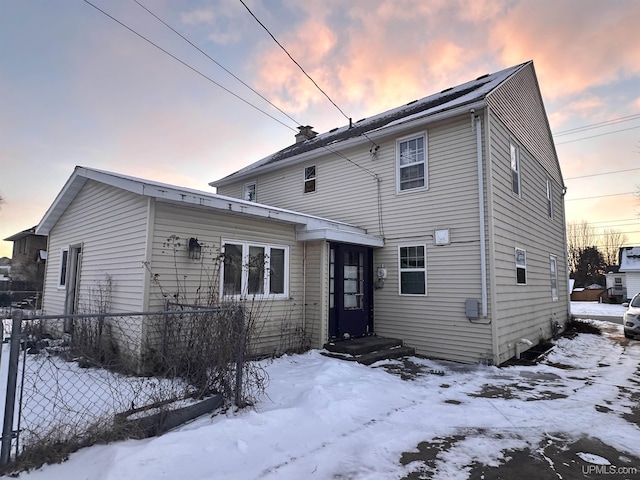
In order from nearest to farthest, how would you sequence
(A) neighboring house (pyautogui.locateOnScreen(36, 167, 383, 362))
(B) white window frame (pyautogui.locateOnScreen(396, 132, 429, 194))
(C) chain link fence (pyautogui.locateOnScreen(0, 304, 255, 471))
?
(C) chain link fence (pyautogui.locateOnScreen(0, 304, 255, 471)) < (A) neighboring house (pyautogui.locateOnScreen(36, 167, 383, 362)) < (B) white window frame (pyautogui.locateOnScreen(396, 132, 429, 194))

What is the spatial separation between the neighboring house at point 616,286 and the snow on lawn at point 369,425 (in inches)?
1161

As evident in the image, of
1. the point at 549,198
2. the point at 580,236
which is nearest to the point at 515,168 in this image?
the point at 549,198

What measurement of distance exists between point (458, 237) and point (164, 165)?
36.2 feet

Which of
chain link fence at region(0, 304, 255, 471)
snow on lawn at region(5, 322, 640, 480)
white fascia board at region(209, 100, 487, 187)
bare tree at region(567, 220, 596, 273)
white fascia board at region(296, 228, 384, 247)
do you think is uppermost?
bare tree at region(567, 220, 596, 273)

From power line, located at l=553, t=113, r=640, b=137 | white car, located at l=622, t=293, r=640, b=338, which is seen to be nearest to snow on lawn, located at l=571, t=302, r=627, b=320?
white car, located at l=622, t=293, r=640, b=338

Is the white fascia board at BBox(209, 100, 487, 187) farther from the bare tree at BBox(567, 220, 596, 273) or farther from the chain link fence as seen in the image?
the bare tree at BBox(567, 220, 596, 273)

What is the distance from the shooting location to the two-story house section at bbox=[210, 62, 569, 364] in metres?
7.77

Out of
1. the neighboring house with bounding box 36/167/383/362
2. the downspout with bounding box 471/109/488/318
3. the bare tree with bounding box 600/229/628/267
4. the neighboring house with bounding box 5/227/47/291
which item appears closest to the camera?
the neighboring house with bounding box 36/167/383/362

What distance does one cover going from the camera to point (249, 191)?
1354 cm

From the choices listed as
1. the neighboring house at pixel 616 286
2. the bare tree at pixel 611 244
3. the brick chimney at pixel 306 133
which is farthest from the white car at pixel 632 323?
the bare tree at pixel 611 244

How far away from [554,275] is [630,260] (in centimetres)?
2264

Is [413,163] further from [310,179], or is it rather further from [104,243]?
[104,243]

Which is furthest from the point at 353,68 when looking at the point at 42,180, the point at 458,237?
the point at 42,180

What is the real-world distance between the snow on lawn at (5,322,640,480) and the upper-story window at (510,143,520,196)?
4644 millimetres
